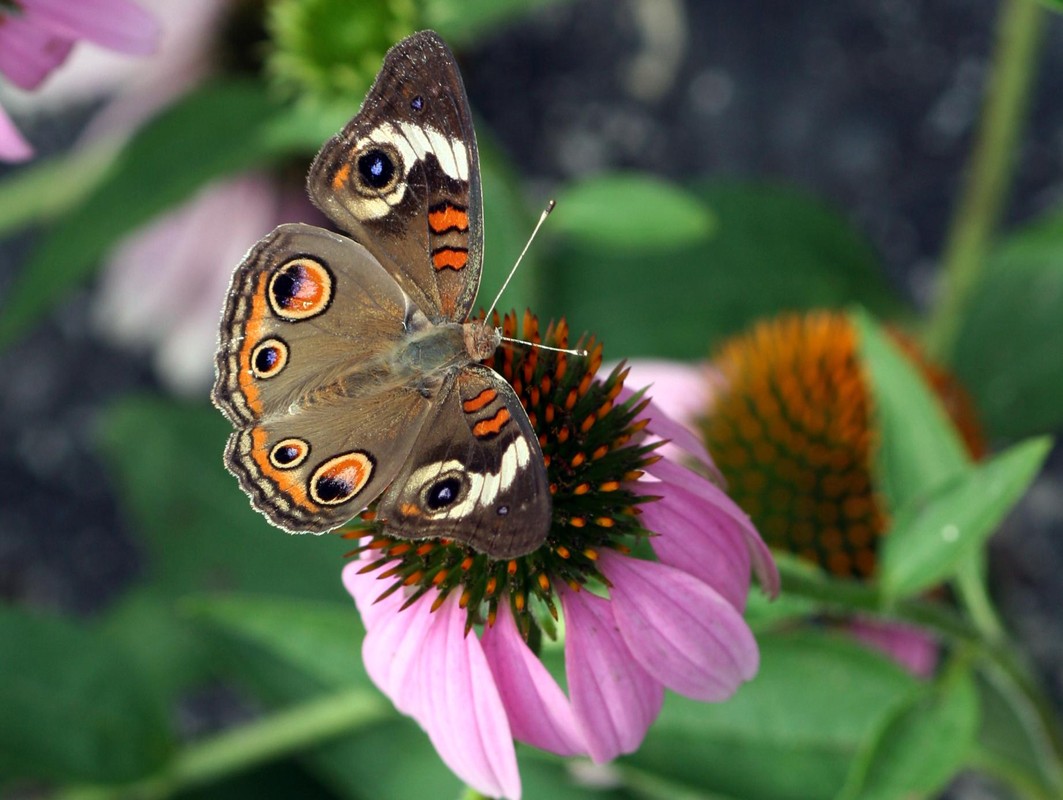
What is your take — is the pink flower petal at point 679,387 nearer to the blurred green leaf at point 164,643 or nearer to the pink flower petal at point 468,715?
the pink flower petal at point 468,715

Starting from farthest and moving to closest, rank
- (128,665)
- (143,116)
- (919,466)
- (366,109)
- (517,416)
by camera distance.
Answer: (143,116), (128,665), (919,466), (366,109), (517,416)

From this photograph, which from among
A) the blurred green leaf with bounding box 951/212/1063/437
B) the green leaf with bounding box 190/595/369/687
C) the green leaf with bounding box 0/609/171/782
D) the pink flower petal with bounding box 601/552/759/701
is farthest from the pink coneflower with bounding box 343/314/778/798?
the blurred green leaf with bounding box 951/212/1063/437

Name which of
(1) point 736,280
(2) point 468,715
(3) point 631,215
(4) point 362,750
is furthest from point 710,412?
(2) point 468,715

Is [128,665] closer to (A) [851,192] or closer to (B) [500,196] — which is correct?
(B) [500,196]

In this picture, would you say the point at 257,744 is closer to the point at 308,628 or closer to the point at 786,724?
the point at 308,628

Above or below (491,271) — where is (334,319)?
below

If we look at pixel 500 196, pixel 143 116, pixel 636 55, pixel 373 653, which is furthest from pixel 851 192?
pixel 373 653
